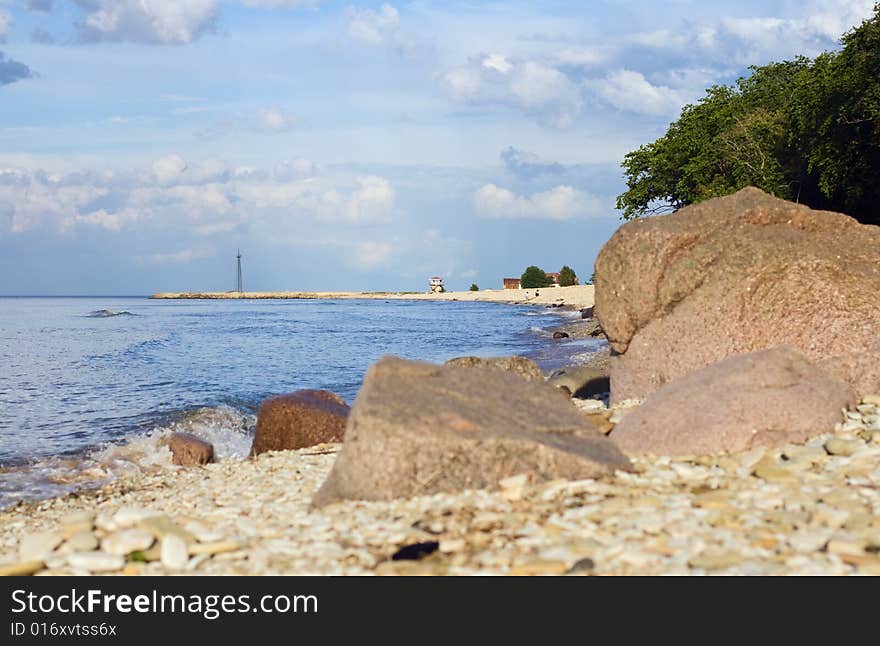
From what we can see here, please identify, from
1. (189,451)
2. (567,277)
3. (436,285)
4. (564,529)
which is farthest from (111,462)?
(436,285)

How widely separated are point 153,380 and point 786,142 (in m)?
31.8

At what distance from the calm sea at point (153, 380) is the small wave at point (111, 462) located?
27mm

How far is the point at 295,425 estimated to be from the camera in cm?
1395

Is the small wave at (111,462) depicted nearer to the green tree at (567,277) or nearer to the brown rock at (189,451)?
the brown rock at (189,451)

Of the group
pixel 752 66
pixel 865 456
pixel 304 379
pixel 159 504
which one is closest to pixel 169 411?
pixel 304 379

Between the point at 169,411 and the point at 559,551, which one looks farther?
the point at 169,411

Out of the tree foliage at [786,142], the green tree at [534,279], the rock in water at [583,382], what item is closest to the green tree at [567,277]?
the green tree at [534,279]

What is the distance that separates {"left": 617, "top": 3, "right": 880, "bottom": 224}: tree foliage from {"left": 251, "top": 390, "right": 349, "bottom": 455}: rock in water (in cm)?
2476

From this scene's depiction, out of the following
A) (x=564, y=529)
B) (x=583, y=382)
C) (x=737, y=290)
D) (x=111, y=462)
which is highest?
(x=737, y=290)

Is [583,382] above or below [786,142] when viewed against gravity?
below

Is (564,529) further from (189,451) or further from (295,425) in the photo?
(189,451)
